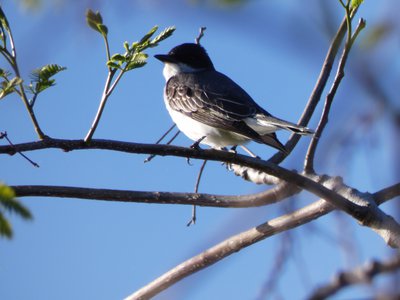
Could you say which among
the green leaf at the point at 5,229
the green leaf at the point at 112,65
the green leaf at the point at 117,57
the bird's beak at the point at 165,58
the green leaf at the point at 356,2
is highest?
the bird's beak at the point at 165,58

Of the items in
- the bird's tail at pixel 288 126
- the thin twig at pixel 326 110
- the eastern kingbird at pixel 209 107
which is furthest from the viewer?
the eastern kingbird at pixel 209 107

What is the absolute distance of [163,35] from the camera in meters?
3.71

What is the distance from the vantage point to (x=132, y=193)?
4.02 m

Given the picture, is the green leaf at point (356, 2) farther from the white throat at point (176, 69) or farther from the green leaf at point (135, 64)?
the white throat at point (176, 69)

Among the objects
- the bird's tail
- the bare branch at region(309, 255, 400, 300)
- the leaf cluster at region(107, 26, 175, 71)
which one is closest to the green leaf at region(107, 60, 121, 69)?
the leaf cluster at region(107, 26, 175, 71)

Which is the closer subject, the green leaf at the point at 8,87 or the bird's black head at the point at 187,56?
the green leaf at the point at 8,87

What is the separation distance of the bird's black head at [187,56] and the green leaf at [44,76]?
17.4 feet

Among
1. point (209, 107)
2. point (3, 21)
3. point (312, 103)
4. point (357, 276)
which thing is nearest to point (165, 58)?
point (209, 107)

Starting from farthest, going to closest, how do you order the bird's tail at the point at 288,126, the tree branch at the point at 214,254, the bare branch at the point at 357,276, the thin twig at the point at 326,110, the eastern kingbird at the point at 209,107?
1. the eastern kingbird at the point at 209,107
2. the bird's tail at the point at 288,126
3. the tree branch at the point at 214,254
4. the thin twig at the point at 326,110
5. the bare branch at the point at 357,276

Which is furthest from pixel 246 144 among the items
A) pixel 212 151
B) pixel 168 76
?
pixel 212 151

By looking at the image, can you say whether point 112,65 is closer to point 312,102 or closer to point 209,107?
point 312,102

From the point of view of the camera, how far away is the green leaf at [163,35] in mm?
3664

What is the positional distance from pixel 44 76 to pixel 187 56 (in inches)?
214

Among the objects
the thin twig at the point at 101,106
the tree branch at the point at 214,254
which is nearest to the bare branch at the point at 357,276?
the thin twig at the point at 101,106
